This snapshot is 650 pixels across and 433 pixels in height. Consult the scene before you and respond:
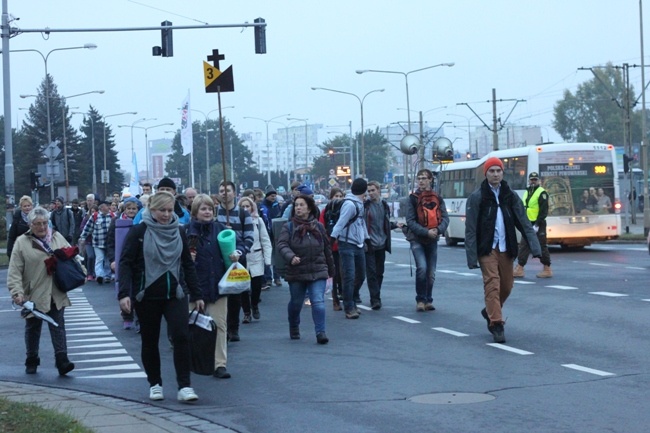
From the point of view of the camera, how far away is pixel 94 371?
11.4 m

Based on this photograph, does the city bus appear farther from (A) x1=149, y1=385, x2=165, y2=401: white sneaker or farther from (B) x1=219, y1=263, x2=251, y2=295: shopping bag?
(A) x1=149, y1=385, x2=165, y2=401: white sneaker

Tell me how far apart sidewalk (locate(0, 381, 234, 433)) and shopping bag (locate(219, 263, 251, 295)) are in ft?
5.11

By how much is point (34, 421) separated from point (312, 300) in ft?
18.0

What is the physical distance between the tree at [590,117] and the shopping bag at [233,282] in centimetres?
11897

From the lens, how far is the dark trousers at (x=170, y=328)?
931cm

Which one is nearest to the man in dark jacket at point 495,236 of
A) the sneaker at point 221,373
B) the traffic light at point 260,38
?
the sneaker at point 221,373

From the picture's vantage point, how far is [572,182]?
1270 inches

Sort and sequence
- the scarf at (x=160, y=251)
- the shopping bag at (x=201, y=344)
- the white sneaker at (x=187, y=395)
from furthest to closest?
the shopping bag at (x=201, y=344) < the white sneaker at (x=187, y=395) < the scarf at (x=160, y=251)

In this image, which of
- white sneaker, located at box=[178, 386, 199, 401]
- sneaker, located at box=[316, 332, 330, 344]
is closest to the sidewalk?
white sneaker, located at box=[178, 386, 199, 401]

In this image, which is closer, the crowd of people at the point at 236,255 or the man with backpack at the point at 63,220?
the crowd of people at the point at 236,255

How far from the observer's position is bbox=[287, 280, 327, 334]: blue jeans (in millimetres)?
13008

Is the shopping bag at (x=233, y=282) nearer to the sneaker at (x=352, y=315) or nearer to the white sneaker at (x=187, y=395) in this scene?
the white sneaker at (x=187, y=395)

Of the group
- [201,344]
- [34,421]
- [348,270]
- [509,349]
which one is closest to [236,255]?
[201,344]

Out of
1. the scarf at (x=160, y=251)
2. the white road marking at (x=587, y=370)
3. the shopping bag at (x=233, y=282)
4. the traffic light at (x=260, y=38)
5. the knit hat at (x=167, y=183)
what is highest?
the traffic light at (x=260, y=38)
